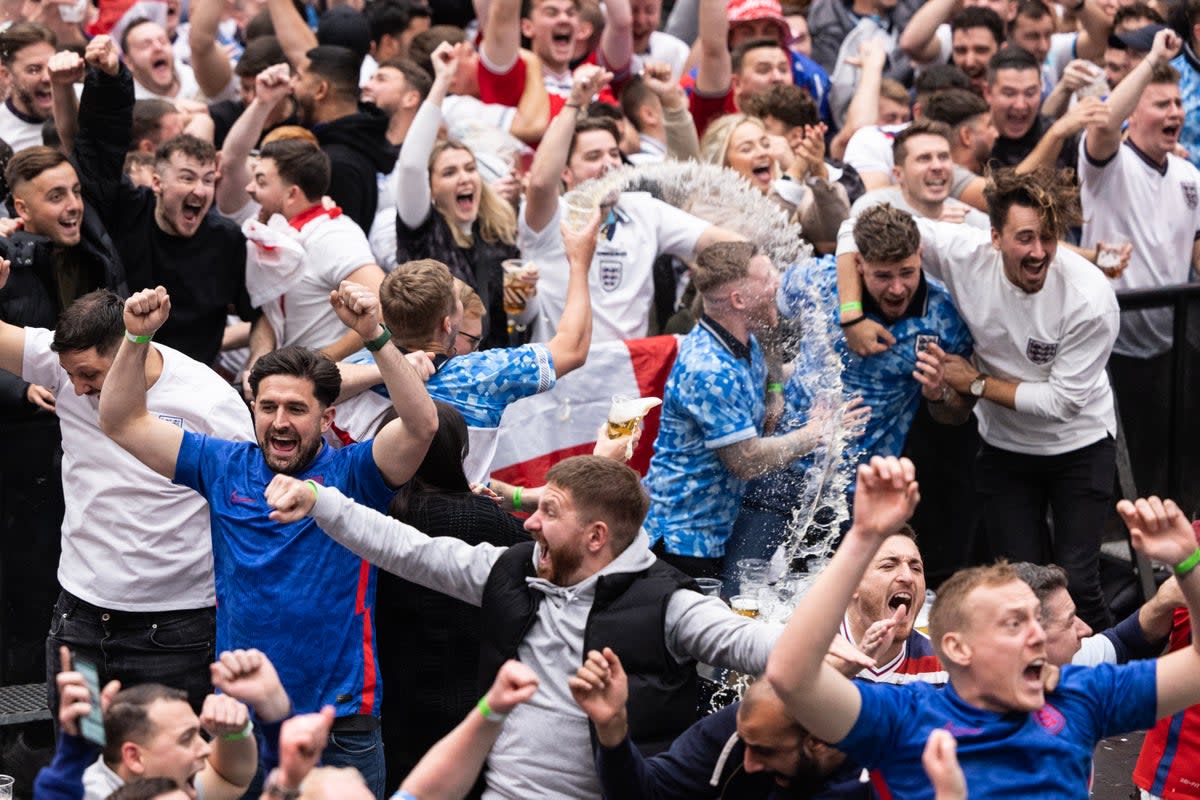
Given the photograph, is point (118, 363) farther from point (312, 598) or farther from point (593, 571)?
point (593, 571)

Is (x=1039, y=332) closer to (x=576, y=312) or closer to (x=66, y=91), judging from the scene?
(x=576, y=312)

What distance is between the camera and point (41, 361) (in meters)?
5.75

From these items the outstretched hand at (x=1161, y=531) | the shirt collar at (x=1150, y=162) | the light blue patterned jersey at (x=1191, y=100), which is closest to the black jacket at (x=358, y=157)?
the shirt collar at (x=1150, y=162)

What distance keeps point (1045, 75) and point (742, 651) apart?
731cm

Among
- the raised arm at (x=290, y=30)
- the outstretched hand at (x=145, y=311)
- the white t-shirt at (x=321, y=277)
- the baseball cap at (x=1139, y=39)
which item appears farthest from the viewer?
the baseball cap at (x=1139, y=39)

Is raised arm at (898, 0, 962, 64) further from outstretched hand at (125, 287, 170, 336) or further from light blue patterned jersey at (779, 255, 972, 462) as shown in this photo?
outstretched hand at (125, 287, 170, 336)

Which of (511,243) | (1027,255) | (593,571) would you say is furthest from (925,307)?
(593,571)

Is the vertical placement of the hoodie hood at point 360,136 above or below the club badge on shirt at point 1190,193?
above

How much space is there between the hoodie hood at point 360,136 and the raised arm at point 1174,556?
4.85 meters

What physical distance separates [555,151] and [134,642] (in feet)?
9.44

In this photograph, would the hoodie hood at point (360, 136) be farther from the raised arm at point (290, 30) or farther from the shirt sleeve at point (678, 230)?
the shirt sleeve at point (678, 230)

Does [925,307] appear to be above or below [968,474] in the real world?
above

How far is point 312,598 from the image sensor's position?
5078 mm

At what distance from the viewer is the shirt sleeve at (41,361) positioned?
5.74 metres
